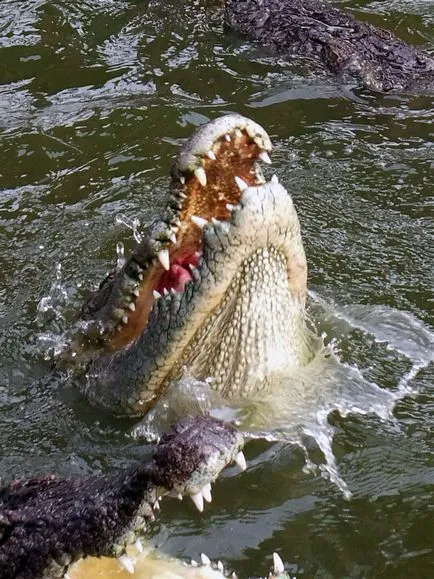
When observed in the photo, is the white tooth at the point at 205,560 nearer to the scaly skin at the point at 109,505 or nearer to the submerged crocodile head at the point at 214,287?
the scaly skin at the point at 109,505

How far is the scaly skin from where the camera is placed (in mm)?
2744

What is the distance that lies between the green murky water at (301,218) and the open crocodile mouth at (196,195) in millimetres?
678

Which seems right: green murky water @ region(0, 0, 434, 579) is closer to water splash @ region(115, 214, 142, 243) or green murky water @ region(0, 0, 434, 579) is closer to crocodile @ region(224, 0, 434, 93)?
water splash @ region(115, 214, 142, 243)

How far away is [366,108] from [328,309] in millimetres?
3088

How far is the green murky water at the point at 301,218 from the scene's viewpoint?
12.6 feet

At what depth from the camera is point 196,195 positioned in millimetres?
4383

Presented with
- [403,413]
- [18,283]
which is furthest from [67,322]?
[403,413]

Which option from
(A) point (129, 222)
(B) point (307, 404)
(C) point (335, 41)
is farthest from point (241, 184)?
(C) point (335, 41)

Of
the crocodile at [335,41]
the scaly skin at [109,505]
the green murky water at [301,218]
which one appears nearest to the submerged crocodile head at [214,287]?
the green murky water at [301,218]

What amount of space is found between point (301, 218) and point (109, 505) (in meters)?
3.56

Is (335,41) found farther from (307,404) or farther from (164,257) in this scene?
(307,404)

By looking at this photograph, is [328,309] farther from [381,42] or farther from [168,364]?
[381,42]

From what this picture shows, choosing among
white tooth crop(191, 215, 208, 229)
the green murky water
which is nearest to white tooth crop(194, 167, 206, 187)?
white tooth crop(191, 215, 208, 229)

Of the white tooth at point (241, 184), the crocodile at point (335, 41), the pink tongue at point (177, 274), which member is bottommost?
the crocodile at point (335, 41)
